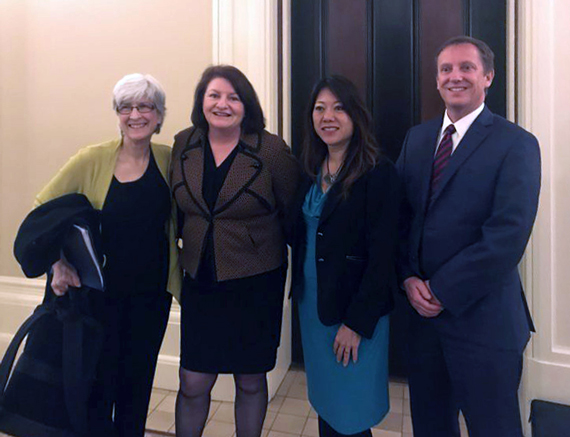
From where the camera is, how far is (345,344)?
4.80 feet

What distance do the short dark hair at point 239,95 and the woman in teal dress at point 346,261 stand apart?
0.20 m

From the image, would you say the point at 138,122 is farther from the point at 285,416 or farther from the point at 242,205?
the point at 285,416

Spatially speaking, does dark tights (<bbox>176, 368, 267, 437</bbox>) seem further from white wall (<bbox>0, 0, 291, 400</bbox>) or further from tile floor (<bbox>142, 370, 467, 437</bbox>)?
white wall (<bbox>0, 0, 291, 400</bbox>)

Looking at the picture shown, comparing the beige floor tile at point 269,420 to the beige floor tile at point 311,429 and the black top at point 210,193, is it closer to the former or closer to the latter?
the beige floor tile at point 311,429

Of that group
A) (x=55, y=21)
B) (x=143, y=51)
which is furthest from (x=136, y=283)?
(x=55, y=21)

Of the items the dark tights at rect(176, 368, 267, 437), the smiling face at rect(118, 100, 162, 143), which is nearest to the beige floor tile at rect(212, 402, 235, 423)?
the dark tights at rect(176, 368, 267, 437)

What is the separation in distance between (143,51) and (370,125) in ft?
5.24

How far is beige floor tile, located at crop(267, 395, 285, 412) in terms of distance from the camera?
7.77ft

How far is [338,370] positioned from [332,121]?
2.70 ft

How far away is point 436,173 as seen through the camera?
1479 millimetres

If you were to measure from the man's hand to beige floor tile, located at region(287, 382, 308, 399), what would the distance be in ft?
4.12

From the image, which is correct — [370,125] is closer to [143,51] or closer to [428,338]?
[428,338]

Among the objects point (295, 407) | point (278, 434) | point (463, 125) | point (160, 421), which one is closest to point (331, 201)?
point (463, 125)

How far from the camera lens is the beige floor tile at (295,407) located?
233cm
